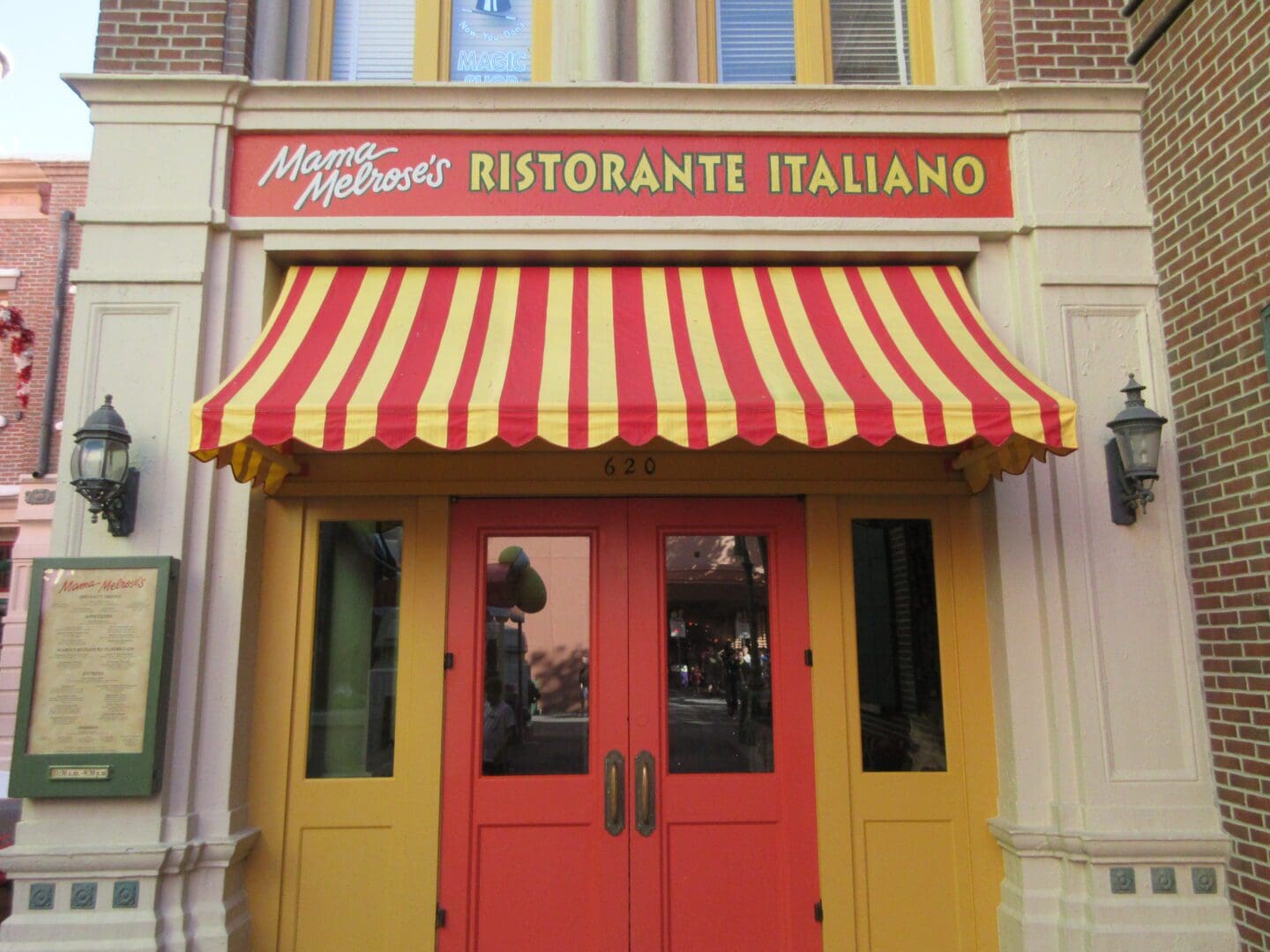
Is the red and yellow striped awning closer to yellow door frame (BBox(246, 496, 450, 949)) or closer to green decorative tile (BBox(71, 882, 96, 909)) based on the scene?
yellow door frame (BBox(246, 496, 450, 949))

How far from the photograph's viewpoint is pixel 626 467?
5266mm

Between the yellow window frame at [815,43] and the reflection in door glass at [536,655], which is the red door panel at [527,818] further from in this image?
the yellow window frame at [815,43]

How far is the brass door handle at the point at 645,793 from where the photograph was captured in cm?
496

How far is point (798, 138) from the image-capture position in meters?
5.47

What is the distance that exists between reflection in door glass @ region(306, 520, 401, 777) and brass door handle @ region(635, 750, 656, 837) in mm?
1370

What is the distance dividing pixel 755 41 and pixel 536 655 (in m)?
4.25

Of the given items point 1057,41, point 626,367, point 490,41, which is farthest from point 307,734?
point 1057,41

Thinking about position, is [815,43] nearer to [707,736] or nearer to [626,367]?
[626,367]

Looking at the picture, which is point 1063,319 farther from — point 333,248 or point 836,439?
point 333,248

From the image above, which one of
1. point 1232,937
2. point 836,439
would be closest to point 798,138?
point 836,439

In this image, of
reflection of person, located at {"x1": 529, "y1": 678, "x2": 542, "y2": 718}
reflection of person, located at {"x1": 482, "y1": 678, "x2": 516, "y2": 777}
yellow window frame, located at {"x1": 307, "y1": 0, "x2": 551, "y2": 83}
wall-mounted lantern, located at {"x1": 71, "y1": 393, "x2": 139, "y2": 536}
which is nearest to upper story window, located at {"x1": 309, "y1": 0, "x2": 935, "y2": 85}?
yellow window frame, located at {"x1": 307, "y1": 0, "x2": 551, "y2": 83}

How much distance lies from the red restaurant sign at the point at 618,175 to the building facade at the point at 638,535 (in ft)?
0.08

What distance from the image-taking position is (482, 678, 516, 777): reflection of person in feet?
→ 16.6

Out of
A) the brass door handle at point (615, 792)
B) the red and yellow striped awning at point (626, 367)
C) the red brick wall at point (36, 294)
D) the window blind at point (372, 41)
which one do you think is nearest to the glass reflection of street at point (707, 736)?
the brass door handle at point (615, 792)
